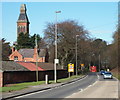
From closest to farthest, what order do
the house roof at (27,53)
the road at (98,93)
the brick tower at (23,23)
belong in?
the road at (98,93), the house roof at (27,53), the brick tower at (23,23)

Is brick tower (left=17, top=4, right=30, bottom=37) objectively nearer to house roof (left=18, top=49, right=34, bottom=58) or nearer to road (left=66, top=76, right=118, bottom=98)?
house roof (left=18, top=49, right=34, bottom=58)

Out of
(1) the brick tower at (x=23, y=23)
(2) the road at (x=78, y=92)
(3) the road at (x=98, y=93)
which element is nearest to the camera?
(3) the road at (x=98, y=93)

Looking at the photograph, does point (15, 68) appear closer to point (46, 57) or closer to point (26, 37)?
point (46, 57)

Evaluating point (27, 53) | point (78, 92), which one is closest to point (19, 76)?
point (78, 92)

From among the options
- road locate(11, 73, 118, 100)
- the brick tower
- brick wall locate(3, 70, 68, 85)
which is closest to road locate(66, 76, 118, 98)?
road locate(11, 73, 118, 100)

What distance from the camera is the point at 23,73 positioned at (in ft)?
143

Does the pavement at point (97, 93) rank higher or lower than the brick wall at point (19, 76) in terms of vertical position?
lower

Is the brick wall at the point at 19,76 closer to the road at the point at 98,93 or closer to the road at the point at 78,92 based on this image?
the road at the point at 78,92

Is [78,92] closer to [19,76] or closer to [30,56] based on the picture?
[19,76]

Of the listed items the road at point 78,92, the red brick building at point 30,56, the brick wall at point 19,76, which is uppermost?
the red brick building at point 30,56

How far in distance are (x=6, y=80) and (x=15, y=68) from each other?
5.13 m

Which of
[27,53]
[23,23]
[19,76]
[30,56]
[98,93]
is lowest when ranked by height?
[98,93]

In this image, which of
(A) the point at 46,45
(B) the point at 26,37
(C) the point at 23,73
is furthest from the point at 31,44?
(C) the point at 23,73

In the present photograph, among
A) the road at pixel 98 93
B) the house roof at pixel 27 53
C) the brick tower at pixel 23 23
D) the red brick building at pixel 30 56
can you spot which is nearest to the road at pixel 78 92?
the road at pixel 98 93
